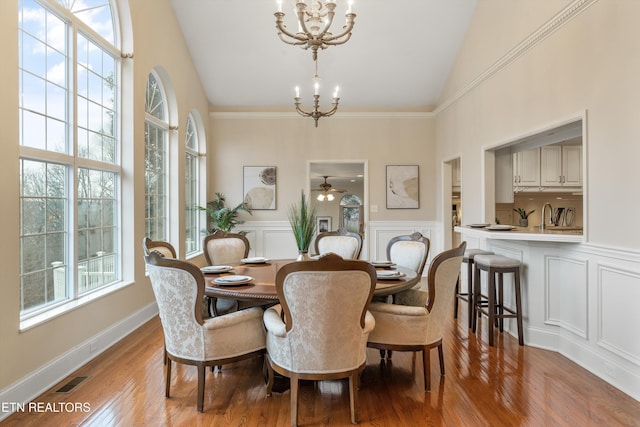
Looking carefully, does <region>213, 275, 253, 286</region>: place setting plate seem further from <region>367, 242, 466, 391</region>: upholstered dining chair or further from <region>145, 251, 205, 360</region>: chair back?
<region>367, 242, 466, 391</region>: upholstered dining chair

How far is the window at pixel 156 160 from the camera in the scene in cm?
434

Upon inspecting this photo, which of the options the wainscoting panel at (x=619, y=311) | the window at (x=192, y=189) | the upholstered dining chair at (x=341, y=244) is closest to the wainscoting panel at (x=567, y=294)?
the wainscoting panel at (x=619, y=311)

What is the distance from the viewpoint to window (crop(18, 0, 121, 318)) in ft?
8.40

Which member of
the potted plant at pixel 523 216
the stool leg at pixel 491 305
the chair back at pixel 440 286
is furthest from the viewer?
the potted plant at pixel 523 216

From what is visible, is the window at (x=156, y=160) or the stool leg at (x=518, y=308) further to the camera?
the window at (x=156, y=160)

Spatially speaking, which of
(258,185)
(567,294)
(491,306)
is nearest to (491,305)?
(491,306)

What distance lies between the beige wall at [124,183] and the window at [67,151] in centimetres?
14

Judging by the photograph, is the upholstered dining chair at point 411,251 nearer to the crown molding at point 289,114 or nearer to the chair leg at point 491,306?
the chair leg at point 491,306

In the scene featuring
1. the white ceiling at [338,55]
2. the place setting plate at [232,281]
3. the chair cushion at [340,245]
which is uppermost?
the white ceiling at [338,55]

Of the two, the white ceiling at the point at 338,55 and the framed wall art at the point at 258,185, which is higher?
the white ceiling at the point at 338,55

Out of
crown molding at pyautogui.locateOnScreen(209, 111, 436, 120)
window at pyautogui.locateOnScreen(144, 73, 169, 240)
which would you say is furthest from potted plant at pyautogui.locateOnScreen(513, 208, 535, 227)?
window at pyautogui.locateOnScreen(144, 73, 169, 240)

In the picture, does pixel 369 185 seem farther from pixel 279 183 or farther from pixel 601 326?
pixel 601 326

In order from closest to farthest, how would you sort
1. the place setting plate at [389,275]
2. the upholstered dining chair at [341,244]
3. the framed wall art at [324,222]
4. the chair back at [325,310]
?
the chair back at [325,310], the place setting plate at [389,275], the upholstered dining chair at [341,244], the framed wall art at [324,222]

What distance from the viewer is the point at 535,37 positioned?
3479 millimetres
